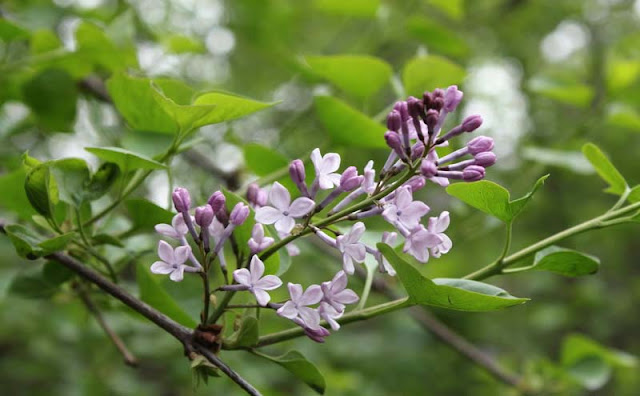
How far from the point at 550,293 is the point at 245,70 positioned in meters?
2.19

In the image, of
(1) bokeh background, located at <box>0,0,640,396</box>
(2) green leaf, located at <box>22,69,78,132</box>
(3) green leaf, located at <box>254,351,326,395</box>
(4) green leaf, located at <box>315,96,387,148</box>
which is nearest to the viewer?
(3) green leaf, located at <box>254,351,326,395</box>

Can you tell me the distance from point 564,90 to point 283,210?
1183 millimetres

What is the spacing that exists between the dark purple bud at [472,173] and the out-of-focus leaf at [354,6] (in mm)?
1144

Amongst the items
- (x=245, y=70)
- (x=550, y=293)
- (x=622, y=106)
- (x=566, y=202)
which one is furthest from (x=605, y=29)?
(x=622, y=106)

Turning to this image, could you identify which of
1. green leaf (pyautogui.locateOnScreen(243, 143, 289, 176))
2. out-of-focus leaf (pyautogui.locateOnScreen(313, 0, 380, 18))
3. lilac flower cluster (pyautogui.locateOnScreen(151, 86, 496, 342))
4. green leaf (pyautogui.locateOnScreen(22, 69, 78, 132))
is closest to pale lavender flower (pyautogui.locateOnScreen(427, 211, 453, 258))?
lilac flower cluster (pyautogui.locateOnScreen(151, 86, 496, 342))

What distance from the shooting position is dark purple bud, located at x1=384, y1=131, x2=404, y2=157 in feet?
2.05

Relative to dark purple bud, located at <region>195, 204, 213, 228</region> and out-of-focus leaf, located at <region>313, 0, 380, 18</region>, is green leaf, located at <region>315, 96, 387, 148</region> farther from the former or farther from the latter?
out-of-focus leaf, located at <region>313, 0, 380, 18</region>

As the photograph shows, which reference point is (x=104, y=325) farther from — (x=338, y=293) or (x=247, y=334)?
(x=338, y=293)

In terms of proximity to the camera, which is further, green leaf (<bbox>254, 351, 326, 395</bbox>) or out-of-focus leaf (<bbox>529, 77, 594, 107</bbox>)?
out-of-focus leaf (<bbox>529, 77, 594, 107</bbox>)

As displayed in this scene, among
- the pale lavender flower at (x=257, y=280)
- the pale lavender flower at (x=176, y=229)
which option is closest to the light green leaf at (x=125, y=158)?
the pale lavender flower at (x=176, y=229)

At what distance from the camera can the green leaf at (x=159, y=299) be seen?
2.70ft

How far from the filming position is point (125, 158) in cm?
78

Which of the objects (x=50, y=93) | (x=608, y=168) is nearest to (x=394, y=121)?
(x=608, y=168)

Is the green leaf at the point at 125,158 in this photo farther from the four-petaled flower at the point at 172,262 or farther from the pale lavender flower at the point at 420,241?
the pale lavender flower at the point at 420,241
